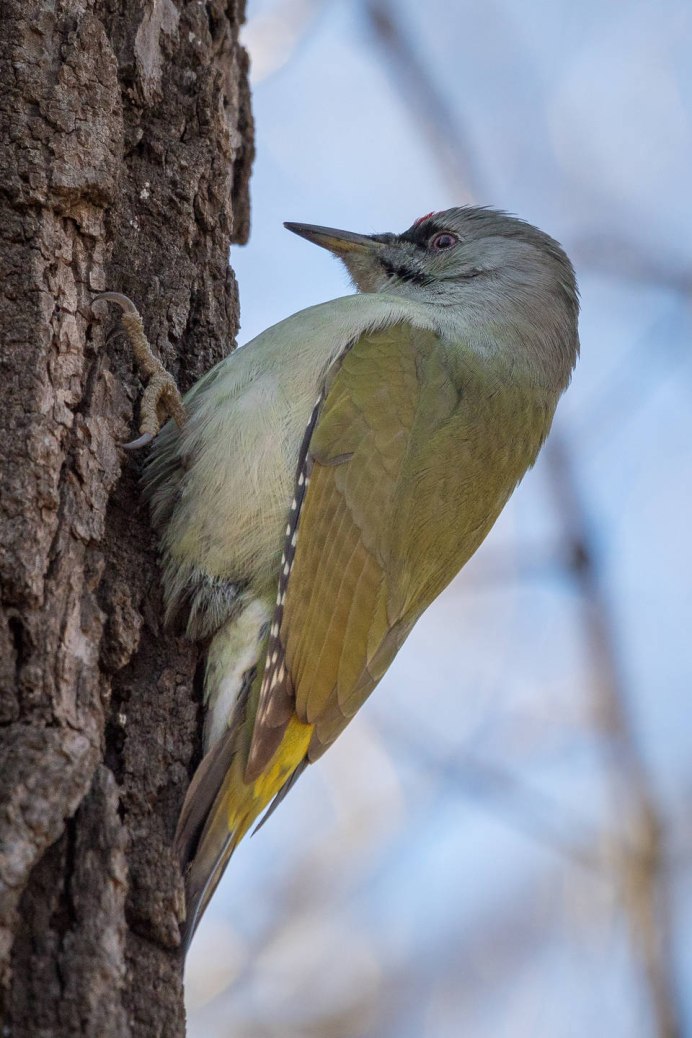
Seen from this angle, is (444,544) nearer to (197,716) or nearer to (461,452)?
(461,452)

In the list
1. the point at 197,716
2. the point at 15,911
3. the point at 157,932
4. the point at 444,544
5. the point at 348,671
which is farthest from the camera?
the point at 444,544

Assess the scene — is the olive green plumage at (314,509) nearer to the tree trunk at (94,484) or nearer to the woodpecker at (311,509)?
the woodpecker at (311,509)

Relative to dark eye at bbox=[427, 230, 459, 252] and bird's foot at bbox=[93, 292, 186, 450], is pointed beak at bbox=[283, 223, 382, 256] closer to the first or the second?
dark eye at bbox=[427, 230, 459, 252]

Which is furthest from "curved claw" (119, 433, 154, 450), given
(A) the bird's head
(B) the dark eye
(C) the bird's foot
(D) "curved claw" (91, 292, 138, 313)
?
(B) the dark eye

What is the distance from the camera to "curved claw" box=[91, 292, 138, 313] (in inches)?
107

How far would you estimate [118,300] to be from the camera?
282 centimetres

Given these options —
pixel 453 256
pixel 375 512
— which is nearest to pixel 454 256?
pixel 453 256

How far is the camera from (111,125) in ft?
9.24

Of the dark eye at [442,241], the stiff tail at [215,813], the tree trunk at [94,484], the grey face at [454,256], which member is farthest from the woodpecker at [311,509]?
the dark eye at [442,241]

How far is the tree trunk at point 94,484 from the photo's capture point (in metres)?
1.98

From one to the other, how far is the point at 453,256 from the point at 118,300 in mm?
1784

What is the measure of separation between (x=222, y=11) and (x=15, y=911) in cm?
272

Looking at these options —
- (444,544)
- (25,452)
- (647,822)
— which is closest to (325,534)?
(444,544)

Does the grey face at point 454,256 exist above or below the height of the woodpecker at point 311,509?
above
